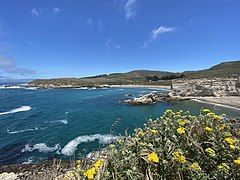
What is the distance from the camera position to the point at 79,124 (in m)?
39.8

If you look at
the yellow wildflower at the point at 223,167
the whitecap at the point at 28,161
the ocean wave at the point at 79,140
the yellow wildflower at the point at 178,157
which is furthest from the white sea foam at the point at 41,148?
the yellow wildflower at the point at 223,167

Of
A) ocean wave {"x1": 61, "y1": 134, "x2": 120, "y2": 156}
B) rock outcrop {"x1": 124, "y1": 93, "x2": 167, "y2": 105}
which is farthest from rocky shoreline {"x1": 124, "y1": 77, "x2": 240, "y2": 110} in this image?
ocean wave {"x1": 61, "y1": 134, "x2": 120, "y2": 156}

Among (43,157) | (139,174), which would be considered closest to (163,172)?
(139,174)

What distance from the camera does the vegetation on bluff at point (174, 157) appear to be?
364cm

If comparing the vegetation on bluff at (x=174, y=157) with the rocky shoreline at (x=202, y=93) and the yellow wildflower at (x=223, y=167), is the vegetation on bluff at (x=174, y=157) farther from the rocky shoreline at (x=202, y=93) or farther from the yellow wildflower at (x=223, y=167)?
the rocky shoreline at (x=202, y=93)

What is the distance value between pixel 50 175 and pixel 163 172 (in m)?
1.93

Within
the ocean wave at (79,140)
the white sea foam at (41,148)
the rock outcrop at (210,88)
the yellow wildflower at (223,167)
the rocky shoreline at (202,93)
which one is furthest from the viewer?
the rock outcrop at (210,88)

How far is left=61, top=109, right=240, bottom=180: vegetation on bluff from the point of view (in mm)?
3639

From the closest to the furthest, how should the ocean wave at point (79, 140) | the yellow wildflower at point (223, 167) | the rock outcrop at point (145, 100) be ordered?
the yellow wildflower at point (223, 167)
the ocean wave at point (79, 140)
the rock outcrop at point (145, 100)

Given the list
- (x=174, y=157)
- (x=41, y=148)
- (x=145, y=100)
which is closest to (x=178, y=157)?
(x=174, y=157)

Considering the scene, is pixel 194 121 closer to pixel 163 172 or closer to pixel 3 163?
pixel 163 172

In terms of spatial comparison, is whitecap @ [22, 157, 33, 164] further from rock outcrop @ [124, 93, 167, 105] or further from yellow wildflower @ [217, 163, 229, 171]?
rock outcrop @ [124, 93, 167, 105]

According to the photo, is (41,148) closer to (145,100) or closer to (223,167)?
(223,167)

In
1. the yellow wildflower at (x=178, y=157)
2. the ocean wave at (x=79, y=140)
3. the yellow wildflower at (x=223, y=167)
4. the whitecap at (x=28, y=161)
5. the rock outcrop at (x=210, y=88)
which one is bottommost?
the whitecap at (x=28, y=161)
